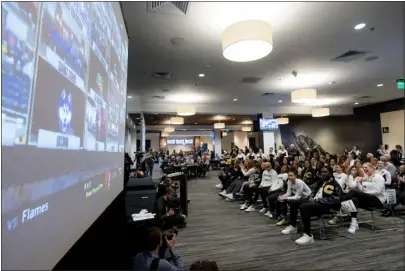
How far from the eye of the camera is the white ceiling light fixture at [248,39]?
289 cm

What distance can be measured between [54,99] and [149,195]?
3.20 meters

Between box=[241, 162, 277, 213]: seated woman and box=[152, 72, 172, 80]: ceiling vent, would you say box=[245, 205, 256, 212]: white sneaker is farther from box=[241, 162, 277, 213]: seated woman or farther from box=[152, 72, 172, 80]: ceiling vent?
box=[152, 72, 172, 80]: ceiling vent

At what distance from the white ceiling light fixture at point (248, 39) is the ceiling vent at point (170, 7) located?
0.72 m

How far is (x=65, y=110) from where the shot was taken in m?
1.07

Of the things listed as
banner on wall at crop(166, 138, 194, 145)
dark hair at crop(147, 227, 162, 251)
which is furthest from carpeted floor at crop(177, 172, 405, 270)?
banner on wall at crop(166, 138, 194, 145)

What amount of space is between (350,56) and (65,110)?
610cm

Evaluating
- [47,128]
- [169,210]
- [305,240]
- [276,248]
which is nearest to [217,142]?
[169,210]

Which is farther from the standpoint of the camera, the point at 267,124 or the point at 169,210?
the point at 267,124

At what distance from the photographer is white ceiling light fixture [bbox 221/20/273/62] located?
2895 mm

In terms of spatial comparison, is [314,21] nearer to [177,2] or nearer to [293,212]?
[177,2]

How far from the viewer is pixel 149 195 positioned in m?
3.92

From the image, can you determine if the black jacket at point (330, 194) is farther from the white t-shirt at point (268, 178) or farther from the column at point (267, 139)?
the column at point (267, 139)

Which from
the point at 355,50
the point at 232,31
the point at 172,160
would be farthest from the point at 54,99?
the point at 172,160

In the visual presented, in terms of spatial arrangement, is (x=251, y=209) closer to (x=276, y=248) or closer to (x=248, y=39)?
(x=276, y=248)
